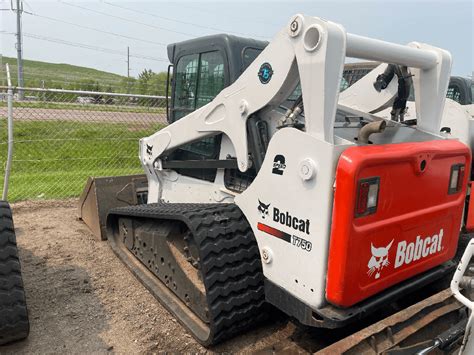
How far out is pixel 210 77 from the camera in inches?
147

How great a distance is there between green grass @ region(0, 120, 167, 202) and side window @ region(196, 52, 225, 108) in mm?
4411

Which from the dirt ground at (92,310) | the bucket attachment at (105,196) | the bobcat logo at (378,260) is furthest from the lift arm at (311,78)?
the bucket attachment at (105,196)

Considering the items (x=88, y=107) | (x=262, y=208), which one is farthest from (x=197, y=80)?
(x=88, y=107)

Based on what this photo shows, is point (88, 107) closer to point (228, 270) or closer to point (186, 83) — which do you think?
point (186, 83)

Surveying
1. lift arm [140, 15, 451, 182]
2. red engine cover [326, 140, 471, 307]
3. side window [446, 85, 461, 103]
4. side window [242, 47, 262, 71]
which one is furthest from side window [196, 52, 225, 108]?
side window [446, 85, 461, 103]

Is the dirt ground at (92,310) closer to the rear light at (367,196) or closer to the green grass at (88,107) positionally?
the rear light at (367,196)

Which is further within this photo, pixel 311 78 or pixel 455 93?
pixel 455 93

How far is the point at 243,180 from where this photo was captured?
3.40 meters

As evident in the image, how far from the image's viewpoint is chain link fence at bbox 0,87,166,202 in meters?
7.46

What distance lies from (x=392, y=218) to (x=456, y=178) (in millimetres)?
809

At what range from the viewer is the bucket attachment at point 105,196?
203 inches

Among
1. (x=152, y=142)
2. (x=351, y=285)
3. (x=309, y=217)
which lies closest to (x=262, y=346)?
(x=351, y=285)

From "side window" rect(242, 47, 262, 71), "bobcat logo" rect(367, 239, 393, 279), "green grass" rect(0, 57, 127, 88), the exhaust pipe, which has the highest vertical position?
"green grass" rect(0, 57, 127, 88)

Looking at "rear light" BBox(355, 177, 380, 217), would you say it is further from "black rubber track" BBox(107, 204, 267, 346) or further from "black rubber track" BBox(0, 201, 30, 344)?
"black rubber track" BBox(0, 201, 30, 344)
